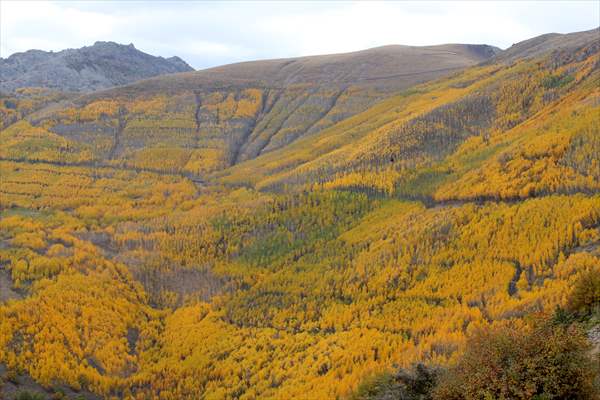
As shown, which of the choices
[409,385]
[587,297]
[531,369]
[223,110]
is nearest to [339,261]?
[409,385]

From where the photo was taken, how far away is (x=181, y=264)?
5616 centimetres

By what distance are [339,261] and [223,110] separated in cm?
9609

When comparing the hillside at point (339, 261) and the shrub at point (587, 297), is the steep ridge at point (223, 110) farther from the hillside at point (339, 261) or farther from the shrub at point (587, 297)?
the shrub at point (587, 297)

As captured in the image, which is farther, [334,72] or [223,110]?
[334,72]

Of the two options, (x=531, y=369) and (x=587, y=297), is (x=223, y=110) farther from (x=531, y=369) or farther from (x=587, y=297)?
(x=531, y=369)

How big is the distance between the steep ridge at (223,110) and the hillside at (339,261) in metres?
15.3

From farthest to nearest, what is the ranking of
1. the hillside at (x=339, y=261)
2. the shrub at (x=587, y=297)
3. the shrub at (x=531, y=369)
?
the hillside at (x=339, y=261)
the shrub at (x=587, y=297)
the shrub at (x=531, y=369)

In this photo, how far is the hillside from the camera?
94.3ft

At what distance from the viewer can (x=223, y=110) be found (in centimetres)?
13488

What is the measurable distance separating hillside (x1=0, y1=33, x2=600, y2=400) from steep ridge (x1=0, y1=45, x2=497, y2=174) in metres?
15.3

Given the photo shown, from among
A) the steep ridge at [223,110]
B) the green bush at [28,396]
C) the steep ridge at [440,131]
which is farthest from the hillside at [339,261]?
the steep ridge at [223,110]

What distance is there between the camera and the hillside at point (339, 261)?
28.8 metres

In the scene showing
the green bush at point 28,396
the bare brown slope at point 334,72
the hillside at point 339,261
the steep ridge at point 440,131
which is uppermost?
the bare brown slope at point 334,72

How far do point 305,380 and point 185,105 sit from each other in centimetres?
11555
